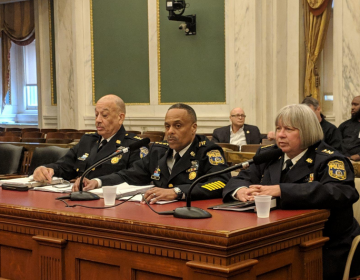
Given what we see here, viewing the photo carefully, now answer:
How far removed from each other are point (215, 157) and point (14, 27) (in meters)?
11.8

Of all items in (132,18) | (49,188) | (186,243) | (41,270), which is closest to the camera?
(186,243)

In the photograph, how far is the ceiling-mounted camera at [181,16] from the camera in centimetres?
885

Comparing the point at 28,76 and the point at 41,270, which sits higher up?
the point at 28,76

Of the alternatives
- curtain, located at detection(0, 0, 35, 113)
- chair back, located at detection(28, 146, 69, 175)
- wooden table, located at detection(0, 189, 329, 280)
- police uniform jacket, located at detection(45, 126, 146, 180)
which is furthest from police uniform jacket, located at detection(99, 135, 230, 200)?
curtain, located at detection(0, 0, 35, 113)

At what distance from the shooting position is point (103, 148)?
3775 mm

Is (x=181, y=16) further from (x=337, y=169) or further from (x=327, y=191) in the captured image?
(x=327, y=191)

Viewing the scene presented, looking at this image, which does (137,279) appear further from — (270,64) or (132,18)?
(132,18)

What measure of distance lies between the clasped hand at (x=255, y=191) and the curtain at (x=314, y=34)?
654cm

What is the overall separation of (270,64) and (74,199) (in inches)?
264

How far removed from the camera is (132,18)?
995cm

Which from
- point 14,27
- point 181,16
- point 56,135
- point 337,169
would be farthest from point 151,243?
point 14,27

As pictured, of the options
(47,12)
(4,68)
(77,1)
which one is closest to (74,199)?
(77,1)

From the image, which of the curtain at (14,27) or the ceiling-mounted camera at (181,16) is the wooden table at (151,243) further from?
the curtain at (14,27)

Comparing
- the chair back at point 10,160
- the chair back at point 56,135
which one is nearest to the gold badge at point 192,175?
the chair back at point 10,160
